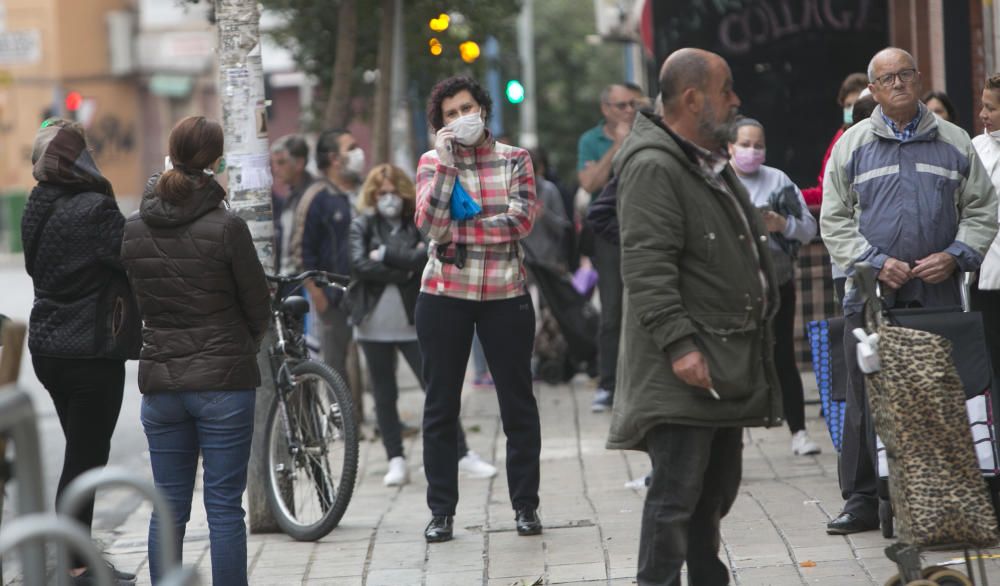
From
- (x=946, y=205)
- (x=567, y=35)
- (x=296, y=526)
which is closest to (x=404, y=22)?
(x=296, y=526)

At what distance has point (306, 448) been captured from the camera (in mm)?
7480

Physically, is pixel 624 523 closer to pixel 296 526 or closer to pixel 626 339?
pixel 296 526

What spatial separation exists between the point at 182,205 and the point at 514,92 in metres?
10.5

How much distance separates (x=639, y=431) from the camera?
484cm

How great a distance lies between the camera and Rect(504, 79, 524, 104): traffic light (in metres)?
15.8

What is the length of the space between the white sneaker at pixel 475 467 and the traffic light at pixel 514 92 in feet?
23.7

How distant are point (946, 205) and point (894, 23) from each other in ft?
18.4

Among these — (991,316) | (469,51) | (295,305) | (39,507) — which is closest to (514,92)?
(469,51)

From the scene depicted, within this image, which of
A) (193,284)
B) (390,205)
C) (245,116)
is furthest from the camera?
(390,205)

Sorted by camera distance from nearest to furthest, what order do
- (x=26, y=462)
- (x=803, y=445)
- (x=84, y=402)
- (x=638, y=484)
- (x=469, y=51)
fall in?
(x=26, y=462)
(x=84, y=402)
(x=638, y=484)
(x=803, y=445)
(x=469, y=51)

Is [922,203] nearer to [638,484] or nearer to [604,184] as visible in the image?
[638,484]

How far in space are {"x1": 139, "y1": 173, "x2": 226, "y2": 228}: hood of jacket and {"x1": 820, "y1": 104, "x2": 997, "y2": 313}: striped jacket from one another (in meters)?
2.48

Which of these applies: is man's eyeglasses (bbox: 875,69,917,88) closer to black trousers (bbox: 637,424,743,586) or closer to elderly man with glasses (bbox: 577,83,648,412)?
black trousers (bbox: 637,424,743,586)

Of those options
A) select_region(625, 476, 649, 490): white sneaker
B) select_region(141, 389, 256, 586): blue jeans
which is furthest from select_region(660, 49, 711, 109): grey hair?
select_region(625, 476, 649, 490): white sneaker
